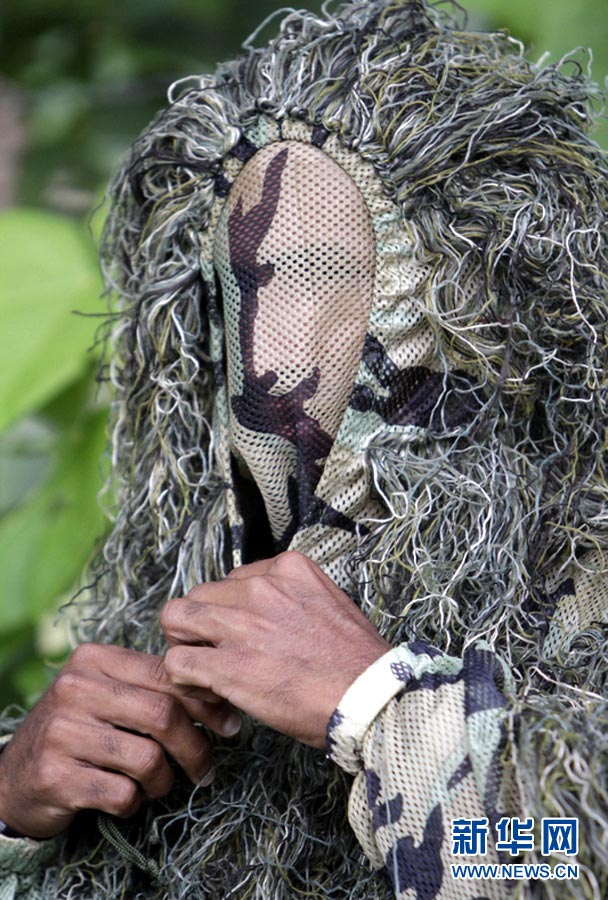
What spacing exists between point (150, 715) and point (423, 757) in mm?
264

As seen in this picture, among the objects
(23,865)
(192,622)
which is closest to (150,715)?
(192,622)

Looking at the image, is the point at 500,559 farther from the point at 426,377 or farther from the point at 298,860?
the point at 298,860

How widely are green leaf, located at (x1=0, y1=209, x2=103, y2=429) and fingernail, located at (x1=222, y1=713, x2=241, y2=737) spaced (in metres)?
0.51

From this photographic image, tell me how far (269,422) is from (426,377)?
0.14m

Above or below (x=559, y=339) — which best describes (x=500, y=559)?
below

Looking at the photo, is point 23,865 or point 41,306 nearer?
point 23,865

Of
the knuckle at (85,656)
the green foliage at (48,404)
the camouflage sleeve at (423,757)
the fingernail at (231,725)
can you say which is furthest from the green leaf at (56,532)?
the camouflage sleeve at (423,757)

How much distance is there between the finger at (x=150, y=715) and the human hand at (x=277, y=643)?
0.06 metres

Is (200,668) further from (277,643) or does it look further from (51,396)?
(51,396)

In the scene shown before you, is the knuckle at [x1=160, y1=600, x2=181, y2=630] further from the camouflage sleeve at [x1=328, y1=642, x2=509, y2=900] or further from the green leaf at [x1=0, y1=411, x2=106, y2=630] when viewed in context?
the green leaf at [x1=0, y1=411, x2=106, y2=630]

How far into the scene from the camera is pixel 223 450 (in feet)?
3.18

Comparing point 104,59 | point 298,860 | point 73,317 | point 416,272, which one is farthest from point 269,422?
point 104,59

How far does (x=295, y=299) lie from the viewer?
899 millimetres
